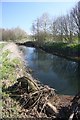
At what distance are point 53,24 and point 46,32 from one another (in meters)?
6.61

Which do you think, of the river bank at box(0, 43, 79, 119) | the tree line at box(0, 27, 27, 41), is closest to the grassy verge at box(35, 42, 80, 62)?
the river bank at box(0, 43, 79, 119)

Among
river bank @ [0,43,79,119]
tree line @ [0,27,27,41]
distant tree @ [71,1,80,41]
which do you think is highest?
distant tree @ [71,1,80,41]

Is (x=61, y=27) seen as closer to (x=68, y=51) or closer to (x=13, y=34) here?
(x=68, y=51)

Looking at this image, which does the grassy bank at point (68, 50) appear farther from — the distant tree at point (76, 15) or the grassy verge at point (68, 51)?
the distant tree at point (76, 15)

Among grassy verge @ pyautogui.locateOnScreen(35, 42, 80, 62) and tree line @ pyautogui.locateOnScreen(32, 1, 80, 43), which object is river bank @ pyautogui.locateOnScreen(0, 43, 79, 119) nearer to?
grassy verge @ pyautogui.locateOnScreen(35, 42, 80, 62)

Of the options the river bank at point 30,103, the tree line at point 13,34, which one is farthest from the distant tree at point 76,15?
the tree line at point 13,34

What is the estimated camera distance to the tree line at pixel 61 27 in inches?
2037

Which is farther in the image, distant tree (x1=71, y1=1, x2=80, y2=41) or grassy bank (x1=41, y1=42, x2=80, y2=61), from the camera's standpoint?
distant tree (x1=71, y1=1, x2=80, y2=41)

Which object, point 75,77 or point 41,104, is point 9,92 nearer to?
point 41,104

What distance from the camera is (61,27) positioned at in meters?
62.3

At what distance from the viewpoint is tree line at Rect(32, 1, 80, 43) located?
51750 millimetres

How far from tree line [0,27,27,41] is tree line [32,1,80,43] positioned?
19.4 meters

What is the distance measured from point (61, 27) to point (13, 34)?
161 feet

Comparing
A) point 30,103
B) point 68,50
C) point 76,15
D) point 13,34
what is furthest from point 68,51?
point 13,34
